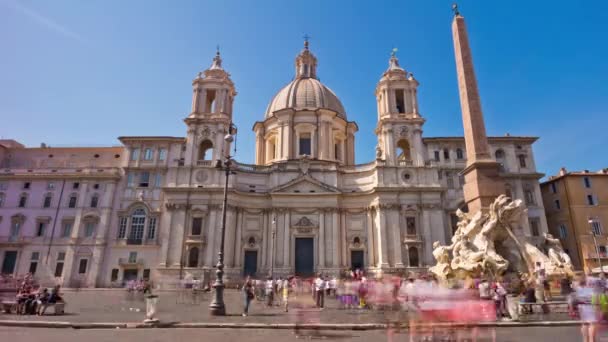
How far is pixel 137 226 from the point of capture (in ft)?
114

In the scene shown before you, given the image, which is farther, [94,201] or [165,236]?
[94,201]

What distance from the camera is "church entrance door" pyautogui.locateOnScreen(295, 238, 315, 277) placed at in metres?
33.6

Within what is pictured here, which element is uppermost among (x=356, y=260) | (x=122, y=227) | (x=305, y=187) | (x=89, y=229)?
(x=305, y=187)

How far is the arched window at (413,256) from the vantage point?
1297 inches

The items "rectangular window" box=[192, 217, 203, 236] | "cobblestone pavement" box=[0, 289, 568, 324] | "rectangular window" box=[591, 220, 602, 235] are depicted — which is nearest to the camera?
"cobblestone pavement" box=[0, 289, 568, 324]

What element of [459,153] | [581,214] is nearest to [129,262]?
[459,153]

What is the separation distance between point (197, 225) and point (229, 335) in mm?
26417

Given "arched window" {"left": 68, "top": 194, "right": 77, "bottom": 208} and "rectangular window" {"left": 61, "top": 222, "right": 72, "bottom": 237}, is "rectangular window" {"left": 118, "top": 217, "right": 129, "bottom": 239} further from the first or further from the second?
"arched window" {"left": 68, "top": 194, "right": 77, "bottom": 208}

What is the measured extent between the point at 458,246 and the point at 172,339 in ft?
39.7

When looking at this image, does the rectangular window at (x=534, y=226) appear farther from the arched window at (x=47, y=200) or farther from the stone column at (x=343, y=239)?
the arched window at (x=47, y=200)

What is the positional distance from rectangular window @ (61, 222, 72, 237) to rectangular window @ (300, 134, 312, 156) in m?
25.0

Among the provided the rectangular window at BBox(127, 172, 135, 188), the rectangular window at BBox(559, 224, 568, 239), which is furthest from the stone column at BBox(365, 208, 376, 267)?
the rectangular window at BBox(127, 172, 135, 188)

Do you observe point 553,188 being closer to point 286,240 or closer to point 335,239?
point 335,239

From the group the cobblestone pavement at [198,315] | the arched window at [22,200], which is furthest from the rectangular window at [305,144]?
the arched window at [22,200]
